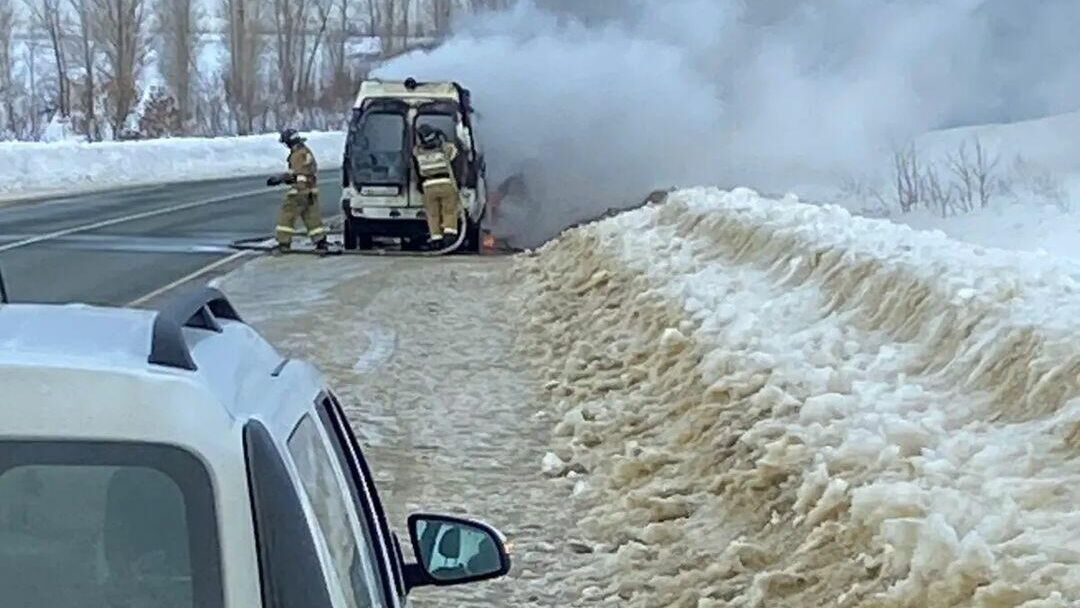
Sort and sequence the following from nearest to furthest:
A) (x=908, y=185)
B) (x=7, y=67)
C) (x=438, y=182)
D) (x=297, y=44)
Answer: (x=438, y=182) → (x=908, y=185) → (x=7, y=67) → (x=297, y=44)

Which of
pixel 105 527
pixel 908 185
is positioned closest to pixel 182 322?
pixel 105 527

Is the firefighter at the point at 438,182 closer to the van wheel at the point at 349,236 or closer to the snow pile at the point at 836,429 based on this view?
the van wheel at the point at 349,236

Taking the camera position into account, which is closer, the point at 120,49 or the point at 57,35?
the point at 120,49

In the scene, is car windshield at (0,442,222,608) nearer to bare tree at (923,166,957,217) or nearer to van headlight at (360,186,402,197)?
van headlight at (360,186,402,197)

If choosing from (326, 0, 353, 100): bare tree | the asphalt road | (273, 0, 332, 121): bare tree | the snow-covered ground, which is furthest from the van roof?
(273, 0, 332, 121): bare tree

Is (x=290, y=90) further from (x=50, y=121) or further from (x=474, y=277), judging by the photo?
(x=474, y=277)

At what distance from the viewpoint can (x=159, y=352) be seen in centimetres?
229

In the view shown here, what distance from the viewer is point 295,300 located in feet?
51.4

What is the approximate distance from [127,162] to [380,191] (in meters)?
21.6

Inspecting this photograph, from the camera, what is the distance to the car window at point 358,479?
300 centimetres

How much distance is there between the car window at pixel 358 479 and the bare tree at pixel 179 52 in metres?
60.3

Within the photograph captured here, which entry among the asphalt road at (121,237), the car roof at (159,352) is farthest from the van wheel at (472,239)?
the car roof at (159,352)

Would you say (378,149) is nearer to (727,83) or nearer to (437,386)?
(437,386)

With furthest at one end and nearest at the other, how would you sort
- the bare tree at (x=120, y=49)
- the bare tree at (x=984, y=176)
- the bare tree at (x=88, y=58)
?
the bare tree at (x=88, y=58), the bare tree at (x=120, y=49), the bare tree at (x=984, y=176)
